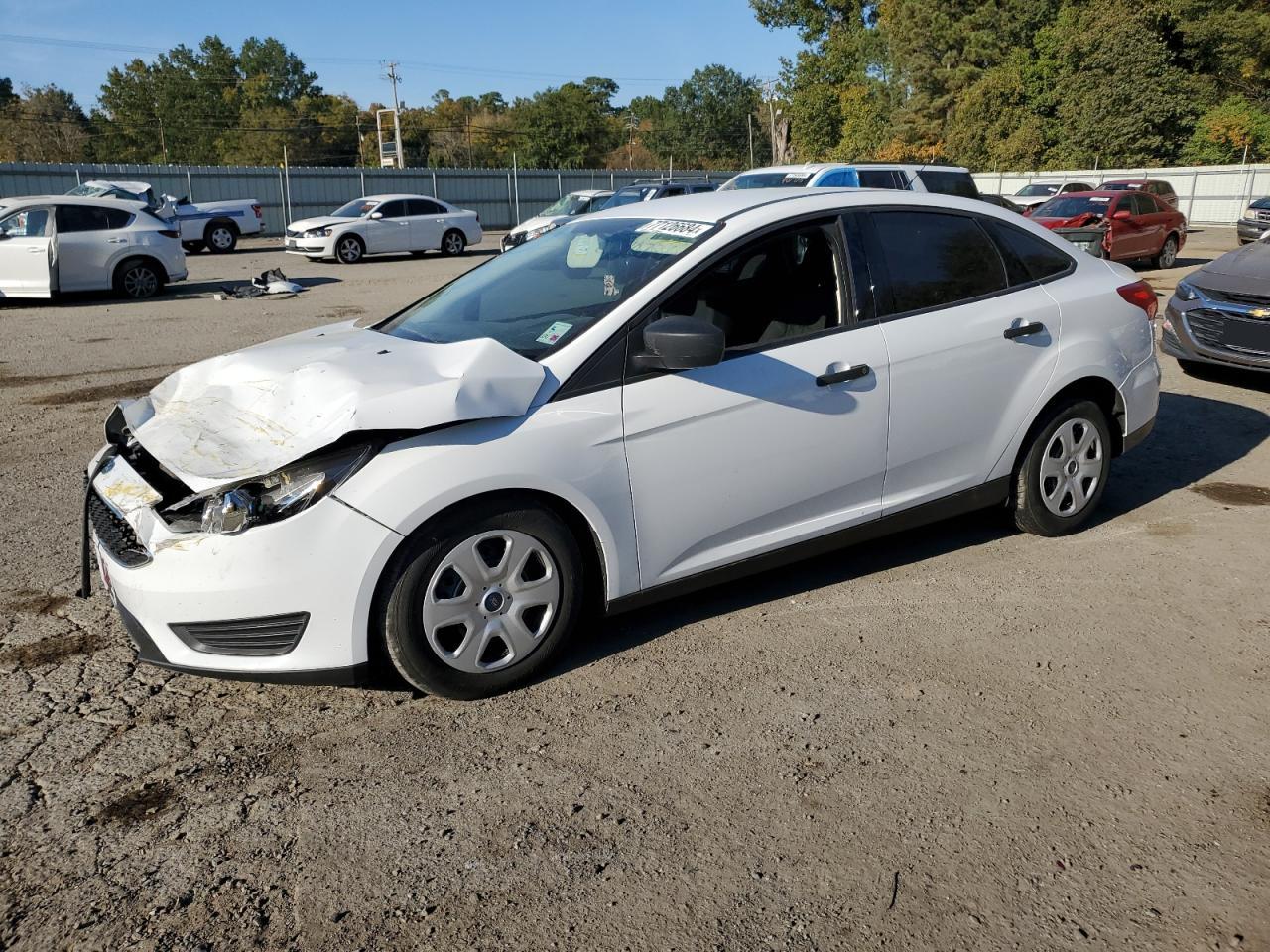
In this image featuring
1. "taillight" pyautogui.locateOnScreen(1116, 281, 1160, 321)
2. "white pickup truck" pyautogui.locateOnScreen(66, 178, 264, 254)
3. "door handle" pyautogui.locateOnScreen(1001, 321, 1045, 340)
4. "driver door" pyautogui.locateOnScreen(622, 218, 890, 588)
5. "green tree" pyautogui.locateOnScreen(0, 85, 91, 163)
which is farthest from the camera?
"green tree" pyautogui.locateOnScreen(0, 85, 91, 163)

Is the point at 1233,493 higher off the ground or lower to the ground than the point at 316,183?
lower

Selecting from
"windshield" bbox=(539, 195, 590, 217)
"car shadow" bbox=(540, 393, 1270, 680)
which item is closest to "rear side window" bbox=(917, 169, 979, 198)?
"car shadow" bbox=(540, 393, 1270, 680)

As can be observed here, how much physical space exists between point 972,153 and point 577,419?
196 feet

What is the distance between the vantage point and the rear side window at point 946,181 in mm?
15055

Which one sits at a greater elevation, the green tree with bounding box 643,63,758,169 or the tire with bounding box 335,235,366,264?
the green tree with bounding box 643,63,758,169

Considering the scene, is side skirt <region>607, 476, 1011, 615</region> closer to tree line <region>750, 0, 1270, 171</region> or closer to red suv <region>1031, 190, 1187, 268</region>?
red suv <region>1031, 190, 1187, 268</region>

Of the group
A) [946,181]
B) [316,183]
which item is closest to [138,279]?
[946,181]

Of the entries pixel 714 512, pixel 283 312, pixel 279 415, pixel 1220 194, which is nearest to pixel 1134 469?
pixel 714 512

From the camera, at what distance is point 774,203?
14.1 ft

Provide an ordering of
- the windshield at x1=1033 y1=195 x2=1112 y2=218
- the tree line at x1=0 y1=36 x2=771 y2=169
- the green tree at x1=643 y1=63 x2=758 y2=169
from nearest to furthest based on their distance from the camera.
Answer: the windshield at x1=1033 y1=195 x2=1112 y2=218 < the tree line at x1=0 y1=36 x2=771 y2=169 < the green tree at x1=643 y1=63 x2=758 y2=169

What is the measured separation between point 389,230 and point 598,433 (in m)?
22.9

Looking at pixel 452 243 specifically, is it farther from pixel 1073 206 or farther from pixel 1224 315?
pixel 1224 315

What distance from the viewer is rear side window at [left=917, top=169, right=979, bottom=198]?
49.4ft

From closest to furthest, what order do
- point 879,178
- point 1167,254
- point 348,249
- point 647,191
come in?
point 879,178, point 1167,254, point 647,191, point 348,249
